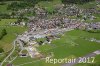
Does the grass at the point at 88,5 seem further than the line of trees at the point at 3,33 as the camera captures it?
Yes

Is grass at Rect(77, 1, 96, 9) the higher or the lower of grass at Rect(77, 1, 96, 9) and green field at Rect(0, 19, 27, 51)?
the lower

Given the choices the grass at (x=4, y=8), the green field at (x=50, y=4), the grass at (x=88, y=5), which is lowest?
the grass at (x=88, y=5)

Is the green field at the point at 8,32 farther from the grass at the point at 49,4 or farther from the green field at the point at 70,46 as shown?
the grass at the point at 49,4

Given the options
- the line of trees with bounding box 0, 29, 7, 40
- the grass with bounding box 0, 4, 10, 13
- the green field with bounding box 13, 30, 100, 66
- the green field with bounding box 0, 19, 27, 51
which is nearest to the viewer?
the green field with bounding box 13, 30, 100, 66

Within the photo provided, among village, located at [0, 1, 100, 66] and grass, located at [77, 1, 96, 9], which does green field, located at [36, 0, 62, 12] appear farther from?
grass, located at [77, 1, 96, 9]

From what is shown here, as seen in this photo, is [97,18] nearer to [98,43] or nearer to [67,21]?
[67,21]

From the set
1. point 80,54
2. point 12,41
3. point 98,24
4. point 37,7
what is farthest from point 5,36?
point 37,7

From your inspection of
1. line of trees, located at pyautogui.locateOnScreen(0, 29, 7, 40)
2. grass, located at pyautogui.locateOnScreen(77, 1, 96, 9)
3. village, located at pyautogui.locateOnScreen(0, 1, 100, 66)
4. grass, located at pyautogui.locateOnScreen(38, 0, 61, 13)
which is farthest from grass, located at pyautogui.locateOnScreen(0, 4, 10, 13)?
line of trees, located at pyautogui.locateOnScreen(0, 29, 7, 40)

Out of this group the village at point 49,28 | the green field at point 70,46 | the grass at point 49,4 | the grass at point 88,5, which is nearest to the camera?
the green field at point 70,46

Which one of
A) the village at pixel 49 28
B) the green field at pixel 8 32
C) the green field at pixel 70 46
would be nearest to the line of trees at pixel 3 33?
the green field at pixel 8 32

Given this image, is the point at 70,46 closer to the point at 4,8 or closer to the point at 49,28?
the point at 49,28

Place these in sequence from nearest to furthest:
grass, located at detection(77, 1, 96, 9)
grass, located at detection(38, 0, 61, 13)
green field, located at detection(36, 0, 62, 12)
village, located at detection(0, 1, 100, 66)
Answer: village, located at detection(0, 1, 100, 66)
grass, located at detection(38, 0, 61, 13)
green field, located at detection(36, 0, 62, 12)
grass, located at detection(77, 1, 96, 9)
